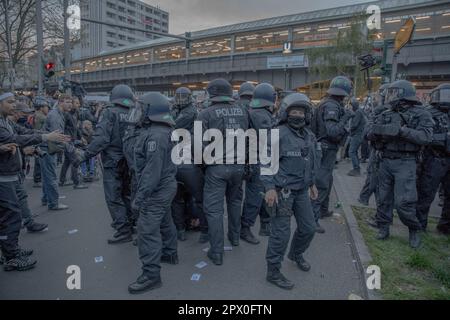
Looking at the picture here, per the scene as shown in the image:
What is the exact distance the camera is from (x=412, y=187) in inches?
192

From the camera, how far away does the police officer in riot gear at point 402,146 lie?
4852 millimetres

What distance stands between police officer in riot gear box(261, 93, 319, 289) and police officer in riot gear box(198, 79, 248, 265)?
2.46 ft

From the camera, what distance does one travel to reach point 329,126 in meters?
5.46

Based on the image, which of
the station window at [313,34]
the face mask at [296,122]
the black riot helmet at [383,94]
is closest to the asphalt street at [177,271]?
the face mask at [296,122]

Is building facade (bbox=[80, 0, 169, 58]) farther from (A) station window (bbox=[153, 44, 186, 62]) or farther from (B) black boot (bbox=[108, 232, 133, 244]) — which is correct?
(B) black boot (bbox=[108, 232, 133, 244])

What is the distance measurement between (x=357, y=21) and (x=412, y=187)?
22.9m

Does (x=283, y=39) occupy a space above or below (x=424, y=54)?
above

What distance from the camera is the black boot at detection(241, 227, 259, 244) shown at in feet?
17.1

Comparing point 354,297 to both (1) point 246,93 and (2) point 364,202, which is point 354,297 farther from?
(1) point 246,93

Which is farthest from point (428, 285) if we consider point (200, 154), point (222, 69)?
point (222, 69)

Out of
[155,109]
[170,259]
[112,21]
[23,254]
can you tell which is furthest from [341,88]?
[112,21]
